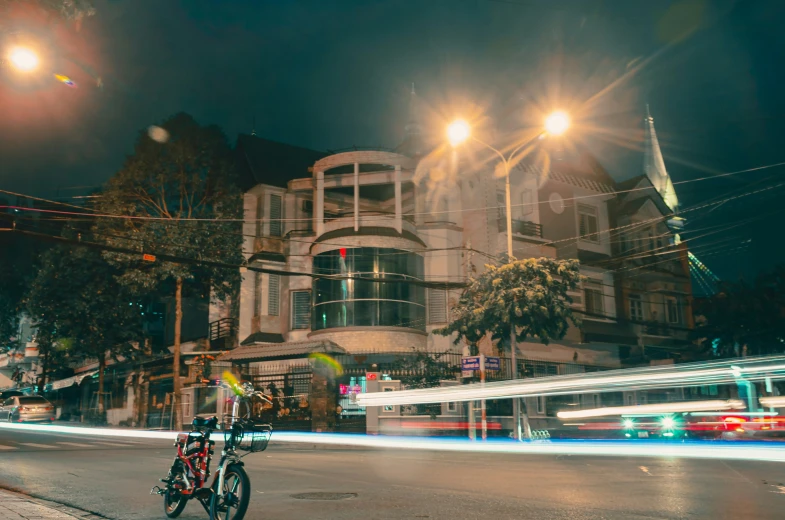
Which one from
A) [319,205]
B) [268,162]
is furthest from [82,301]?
[319,205]

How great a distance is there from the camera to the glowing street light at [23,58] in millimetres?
10188

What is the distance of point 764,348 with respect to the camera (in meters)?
36.7

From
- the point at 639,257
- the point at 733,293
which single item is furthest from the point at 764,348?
the point at 639,257

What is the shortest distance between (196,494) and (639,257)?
36.7m

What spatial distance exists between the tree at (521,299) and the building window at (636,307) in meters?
15.5

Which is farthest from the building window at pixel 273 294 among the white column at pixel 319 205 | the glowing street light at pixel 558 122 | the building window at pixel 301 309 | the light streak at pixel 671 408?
the glowing street light at pixel 558 122

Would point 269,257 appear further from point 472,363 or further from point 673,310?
point 673,310

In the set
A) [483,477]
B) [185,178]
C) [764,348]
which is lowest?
[483,477]

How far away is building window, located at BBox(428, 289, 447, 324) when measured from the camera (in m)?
34.7

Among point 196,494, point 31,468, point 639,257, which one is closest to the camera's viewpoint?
point 196,494

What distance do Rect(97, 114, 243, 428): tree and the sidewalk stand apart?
23.9 m

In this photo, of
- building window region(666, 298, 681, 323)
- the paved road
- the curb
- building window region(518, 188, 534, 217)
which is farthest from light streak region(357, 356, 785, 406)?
building window region(666, 298, 681, 323)

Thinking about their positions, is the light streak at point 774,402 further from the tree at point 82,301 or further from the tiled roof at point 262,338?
the tree at point 82,301

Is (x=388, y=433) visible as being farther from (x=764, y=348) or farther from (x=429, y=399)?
(x=764, y=348)
